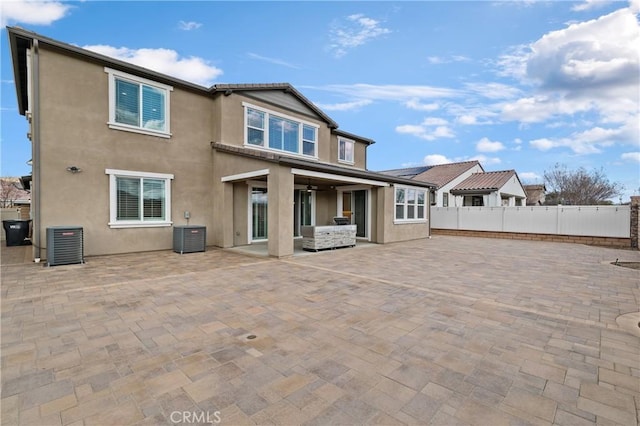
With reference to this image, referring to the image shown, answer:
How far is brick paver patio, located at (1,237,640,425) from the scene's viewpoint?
2.22 meters

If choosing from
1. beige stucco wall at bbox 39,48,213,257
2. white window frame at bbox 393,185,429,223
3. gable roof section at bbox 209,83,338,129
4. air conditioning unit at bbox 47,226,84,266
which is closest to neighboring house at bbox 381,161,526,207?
white window frame at bbox 393,185,429,223

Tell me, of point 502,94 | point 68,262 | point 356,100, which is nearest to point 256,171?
point 68,262

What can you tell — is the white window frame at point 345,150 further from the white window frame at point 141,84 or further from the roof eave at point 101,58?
the white window frame at point 141,84

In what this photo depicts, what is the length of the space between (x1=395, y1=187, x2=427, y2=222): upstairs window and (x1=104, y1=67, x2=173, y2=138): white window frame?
991 cm

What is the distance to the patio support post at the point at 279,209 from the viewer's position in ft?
28.7

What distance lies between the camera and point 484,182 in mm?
23047

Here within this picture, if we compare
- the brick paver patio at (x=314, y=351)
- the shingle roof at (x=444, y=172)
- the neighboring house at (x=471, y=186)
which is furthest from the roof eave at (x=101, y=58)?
the shingle roof at (x=444, y=172)

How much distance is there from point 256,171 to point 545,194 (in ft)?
117

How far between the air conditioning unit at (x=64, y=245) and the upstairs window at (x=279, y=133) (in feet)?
21.6

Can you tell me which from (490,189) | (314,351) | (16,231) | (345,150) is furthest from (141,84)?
(490,189)

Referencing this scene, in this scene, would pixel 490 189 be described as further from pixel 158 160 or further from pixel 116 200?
pixel 116 200

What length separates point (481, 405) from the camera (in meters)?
2.28

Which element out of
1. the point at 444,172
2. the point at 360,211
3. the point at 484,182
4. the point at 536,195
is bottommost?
the point at 360,211

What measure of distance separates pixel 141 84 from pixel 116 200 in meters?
3.93
